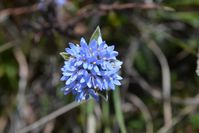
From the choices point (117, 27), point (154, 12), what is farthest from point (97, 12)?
point (154, 12)

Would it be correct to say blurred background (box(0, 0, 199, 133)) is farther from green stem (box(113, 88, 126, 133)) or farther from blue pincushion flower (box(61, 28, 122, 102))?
blue pincushion flower (box(61, 28, 122, 102))

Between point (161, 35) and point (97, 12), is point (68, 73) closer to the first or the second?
point (97, 12)

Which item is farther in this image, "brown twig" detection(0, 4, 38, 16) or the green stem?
"brown twig" detection(0, 4, 38, 16)

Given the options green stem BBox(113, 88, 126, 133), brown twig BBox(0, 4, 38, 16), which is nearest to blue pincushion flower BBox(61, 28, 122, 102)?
green stem BBox(113, 88, 126, 133)

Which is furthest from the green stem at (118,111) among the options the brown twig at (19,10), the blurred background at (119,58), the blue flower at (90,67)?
the brown twig at (19,10)

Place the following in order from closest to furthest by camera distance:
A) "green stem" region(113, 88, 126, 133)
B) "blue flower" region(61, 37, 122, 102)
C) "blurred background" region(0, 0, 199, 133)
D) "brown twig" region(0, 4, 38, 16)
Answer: "blue flower" region(61, 37, 122, 102) → "green stem" region(113, 88, 126, 133) → "blurred background" region(0, 0, 199, 133) → "brown twig" region(0, 4, 38, 16)

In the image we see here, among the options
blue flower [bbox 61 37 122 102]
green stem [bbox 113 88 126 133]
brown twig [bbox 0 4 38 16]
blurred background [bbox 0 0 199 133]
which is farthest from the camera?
brown twig [bbox 0 4 38 16]

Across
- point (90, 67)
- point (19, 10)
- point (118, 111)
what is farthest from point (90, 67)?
point (19, 10)

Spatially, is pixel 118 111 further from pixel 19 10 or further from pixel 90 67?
pixel 19 10

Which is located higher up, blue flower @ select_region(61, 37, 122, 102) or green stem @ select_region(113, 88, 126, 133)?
green stem @ select_region(113, 88, 126, 133)
